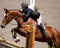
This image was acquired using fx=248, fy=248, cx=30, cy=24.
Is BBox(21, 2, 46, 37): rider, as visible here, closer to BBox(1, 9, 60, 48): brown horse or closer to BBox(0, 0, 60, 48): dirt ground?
BBox(1, 9, 60, 48): brown horse

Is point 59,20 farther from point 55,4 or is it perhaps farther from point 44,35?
point 44,35

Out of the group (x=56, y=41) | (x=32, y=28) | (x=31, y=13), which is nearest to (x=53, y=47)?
(x=56, y=41)

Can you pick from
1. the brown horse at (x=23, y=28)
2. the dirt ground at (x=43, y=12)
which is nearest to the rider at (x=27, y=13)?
the brown horse at (x=23, y=28)

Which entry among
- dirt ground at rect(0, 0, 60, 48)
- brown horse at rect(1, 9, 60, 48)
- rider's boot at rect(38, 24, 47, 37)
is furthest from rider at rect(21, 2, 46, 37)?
dirt ground at rect(0, 0, 60, 48)

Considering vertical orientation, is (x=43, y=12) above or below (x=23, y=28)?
above

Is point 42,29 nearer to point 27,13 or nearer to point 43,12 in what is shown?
point 27,13

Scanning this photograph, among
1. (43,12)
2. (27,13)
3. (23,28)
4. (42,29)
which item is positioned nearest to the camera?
(27,13)

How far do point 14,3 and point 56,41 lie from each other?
2244mm

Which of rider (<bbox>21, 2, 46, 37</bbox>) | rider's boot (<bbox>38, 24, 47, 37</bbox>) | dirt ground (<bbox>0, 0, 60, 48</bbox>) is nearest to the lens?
rider (<bbox>21, 2, 46, 37</bbox>)

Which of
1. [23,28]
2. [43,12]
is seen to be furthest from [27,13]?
[43,12]

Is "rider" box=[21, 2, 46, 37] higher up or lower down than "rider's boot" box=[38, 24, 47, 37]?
higher up

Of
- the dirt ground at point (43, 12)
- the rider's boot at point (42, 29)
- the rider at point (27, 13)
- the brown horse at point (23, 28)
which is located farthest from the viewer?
the dirt ground at point (43, 12)

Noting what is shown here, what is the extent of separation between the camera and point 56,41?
566cm

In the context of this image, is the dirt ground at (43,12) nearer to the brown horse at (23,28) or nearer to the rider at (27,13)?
the brown horse at (23,28)
